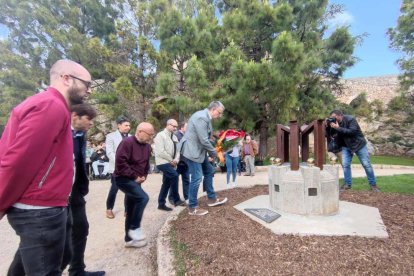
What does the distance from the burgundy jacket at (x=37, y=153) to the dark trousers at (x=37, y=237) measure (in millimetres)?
61

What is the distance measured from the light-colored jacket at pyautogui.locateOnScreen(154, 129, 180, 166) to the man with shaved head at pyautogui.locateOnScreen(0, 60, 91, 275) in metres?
3.40

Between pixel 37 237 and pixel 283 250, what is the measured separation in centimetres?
220

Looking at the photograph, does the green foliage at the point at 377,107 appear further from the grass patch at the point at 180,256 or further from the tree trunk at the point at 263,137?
the grass patch at the point at 180,256

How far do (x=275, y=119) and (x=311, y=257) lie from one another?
10.2m

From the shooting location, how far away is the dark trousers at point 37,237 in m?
1.60

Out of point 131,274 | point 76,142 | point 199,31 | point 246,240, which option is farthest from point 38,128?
point 199,31

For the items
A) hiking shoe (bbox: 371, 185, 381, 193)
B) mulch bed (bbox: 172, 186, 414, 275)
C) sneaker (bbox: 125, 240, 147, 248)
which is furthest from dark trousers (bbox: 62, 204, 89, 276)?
hiking shoe (bbox: 371, 185, 381, 193)

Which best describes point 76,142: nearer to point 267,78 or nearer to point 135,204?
point 135,204

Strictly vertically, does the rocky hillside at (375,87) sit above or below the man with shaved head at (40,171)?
above

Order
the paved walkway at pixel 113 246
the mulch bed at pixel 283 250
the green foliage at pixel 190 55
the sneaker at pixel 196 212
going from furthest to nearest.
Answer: the green foliage at pixel 190 55 < the sneaker at pixel 196 212 < the paved walkway at pixel 113 246 < the mulch bed at pixel 283 250

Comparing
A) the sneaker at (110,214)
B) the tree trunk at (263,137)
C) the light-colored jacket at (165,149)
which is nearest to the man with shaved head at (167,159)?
the light-colored jacket at (165,149)

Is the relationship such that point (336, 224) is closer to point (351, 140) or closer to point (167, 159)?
point (351, 140)

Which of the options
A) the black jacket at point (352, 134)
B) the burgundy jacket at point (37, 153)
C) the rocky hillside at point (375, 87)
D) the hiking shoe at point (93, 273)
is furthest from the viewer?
the rocky hillside at point (375, 87)

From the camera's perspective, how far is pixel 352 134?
570cm
